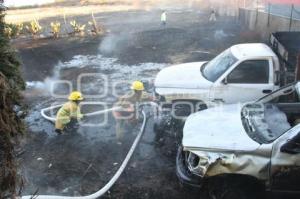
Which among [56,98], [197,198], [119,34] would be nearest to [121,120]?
[197,198]

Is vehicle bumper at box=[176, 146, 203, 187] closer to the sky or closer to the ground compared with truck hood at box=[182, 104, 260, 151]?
closer to the ground

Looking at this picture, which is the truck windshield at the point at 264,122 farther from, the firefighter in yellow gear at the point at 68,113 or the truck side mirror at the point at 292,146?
the firefighter in yellow gear at the point at 68,113

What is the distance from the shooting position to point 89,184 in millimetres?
6633

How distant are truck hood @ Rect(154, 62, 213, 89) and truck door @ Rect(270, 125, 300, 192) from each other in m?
3.19

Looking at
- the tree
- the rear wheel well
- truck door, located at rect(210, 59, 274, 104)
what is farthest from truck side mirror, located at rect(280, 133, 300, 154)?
the tree

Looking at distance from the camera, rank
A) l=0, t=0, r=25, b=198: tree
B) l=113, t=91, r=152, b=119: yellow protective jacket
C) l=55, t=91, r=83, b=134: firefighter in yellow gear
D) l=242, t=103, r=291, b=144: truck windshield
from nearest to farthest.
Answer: l=0, t=0, r=25, b=198: tree
l=242, t=103, r=291, b=144: truck windshield
l=113, t=91, r=152, b=119: yellow protective jacket
l=55, t=91, r=83, b=134: firefighter in yellow gear

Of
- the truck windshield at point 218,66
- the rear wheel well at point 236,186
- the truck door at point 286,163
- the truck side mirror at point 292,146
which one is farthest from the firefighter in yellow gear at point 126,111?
the truck side mirror at point 292,146

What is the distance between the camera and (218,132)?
5.59 m

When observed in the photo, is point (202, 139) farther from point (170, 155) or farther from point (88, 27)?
point (88, 27)

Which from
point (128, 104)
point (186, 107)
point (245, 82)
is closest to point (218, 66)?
point (245, 82)

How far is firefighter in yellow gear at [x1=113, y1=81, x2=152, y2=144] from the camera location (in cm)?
831

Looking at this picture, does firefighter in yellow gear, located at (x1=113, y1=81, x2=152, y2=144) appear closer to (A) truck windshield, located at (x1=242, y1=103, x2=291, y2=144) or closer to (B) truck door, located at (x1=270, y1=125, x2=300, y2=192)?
(A) truck windshield, located at (x1=242, y1=103, x2=291, y2=144)

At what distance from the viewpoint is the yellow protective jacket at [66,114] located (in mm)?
8586

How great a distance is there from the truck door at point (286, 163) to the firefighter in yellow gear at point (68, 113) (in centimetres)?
503
